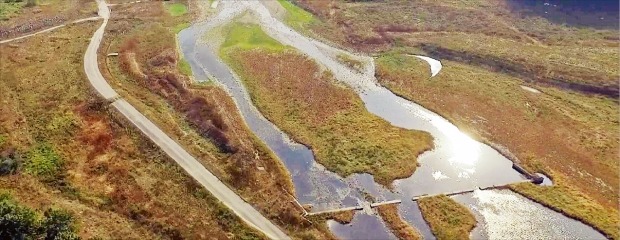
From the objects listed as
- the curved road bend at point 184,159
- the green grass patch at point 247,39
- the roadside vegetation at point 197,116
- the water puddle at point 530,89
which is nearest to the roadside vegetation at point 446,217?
the roadside vegetation at point 197,116

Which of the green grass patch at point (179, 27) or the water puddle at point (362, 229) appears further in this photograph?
the green grass patch at point (179, 27)

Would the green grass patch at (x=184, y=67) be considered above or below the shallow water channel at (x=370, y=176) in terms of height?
below

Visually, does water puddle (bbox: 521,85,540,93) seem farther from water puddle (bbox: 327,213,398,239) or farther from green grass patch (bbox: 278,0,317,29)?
green grass patch (bbox: 278,0,317,29)

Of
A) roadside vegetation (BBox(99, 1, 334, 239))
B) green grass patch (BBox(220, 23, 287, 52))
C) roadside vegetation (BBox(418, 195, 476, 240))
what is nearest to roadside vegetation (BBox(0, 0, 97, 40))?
roadside vegetation (BBox(99, 1, 334, 239))

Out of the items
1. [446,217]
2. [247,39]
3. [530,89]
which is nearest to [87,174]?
[446,217]

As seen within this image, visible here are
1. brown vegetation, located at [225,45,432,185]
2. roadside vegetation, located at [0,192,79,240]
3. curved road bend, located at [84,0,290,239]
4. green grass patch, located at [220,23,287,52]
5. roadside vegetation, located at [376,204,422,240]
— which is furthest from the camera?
green grass patch, located at [220,23,287,52]

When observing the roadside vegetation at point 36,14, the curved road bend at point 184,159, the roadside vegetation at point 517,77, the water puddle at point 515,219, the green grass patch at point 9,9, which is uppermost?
the roadside vegetation at point 517,77

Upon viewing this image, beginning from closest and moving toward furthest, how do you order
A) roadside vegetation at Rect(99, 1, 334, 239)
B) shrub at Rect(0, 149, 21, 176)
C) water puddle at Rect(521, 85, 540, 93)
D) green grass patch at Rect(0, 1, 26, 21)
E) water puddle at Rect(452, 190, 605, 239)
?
water puddle at Rect(452, 190, 605, 239) < roadside vegetation at Rect(99, 1, 334, 239) < shrub at Rect(0, 149, 21, 176) < water puddle at Rect(521, 85, 540, 93) < green grass patch at Rect(0, 1, 26, 21)

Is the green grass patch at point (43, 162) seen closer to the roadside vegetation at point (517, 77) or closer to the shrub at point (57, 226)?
the shrub at point (57, 226)
